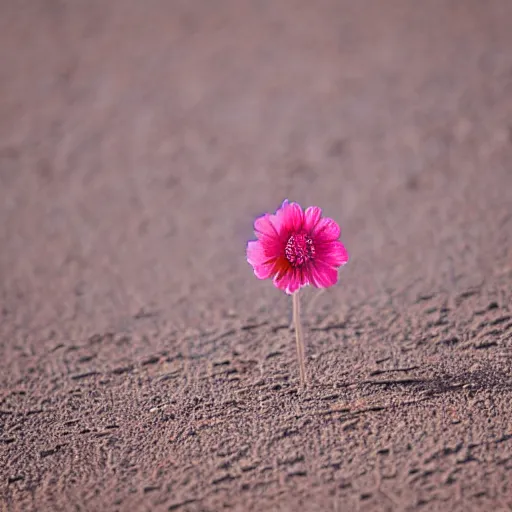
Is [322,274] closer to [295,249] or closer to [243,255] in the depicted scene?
[295,249]

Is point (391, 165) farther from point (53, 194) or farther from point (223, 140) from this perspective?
point (53, 194)

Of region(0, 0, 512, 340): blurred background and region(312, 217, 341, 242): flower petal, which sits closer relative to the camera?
region(312, 217, 341, 242): flower petal

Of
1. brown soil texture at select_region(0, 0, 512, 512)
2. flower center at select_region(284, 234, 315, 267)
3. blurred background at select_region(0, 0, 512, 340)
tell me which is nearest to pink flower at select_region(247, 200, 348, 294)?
flower center at select_region(284, 234, 315, 267)

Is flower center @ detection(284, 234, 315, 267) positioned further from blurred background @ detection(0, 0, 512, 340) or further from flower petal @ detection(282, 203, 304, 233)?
blurred background @ detection(0, 0, 512, 340)

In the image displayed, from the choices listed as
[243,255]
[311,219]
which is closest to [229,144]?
[243,255]

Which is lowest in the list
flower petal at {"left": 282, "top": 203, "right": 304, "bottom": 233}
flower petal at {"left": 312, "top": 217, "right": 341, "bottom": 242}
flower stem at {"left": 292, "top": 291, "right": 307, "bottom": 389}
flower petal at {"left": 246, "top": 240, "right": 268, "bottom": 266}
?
flower stem at {"left": 292, "top": 291, "right": 307, "bottom": 389}

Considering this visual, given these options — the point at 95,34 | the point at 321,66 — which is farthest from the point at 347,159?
the point at 95,34

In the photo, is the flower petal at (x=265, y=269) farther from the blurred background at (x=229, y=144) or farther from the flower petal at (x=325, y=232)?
the blurred background at (x=229, y=144)
